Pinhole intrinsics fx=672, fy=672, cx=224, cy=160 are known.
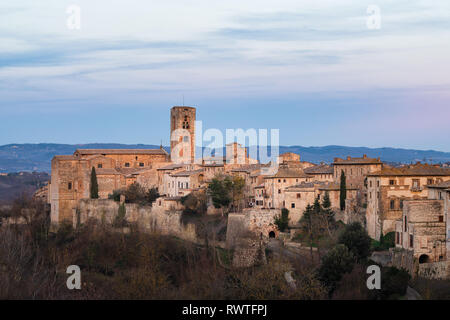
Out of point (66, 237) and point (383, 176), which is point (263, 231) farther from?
point (66, 237)

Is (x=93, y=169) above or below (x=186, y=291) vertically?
above

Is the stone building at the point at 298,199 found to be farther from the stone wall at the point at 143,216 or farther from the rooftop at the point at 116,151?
the rooftop at the point at 116,151

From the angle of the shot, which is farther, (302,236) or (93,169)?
(93,169)

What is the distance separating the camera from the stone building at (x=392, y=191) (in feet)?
117

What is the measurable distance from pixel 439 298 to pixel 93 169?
34.8 metres

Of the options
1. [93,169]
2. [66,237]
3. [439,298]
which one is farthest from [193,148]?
[439,298]

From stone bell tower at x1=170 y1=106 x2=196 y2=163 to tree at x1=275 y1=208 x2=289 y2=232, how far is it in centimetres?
3365

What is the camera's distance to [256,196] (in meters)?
47.2

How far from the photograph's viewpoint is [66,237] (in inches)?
2030

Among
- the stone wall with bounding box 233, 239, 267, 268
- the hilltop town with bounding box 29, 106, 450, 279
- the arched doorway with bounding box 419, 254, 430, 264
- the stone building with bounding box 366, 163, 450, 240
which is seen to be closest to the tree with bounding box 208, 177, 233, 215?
the hilltop town with bounding box 29, 106, 450, 279

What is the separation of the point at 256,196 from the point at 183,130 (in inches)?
1229

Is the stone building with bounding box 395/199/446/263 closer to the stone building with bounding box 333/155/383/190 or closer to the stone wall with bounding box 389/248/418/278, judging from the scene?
the stone wall with bounding box 389/248/418/278

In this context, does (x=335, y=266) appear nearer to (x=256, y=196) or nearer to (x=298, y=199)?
(x=298, y=199)

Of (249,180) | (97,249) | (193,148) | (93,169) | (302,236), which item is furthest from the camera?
(193,148)
